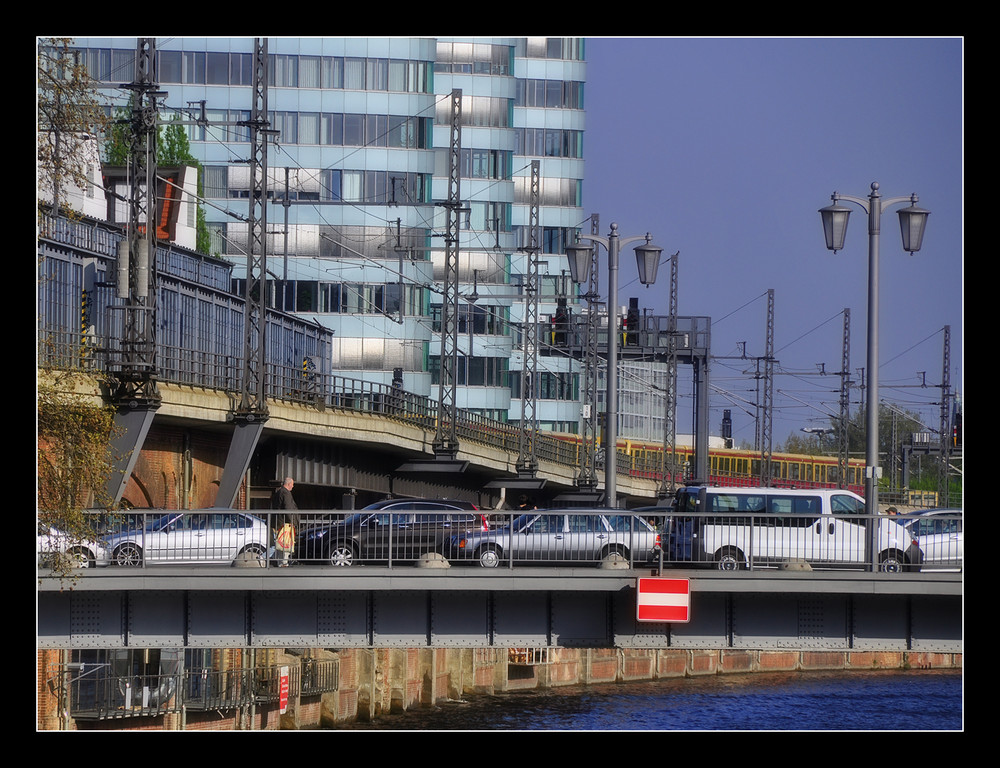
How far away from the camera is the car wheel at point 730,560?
27.0 m

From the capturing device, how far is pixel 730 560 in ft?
89.7

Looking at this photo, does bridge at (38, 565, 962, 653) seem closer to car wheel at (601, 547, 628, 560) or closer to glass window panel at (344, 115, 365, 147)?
car wheel at (601, 547, 628, 560)

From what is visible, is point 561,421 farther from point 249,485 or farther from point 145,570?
point 145,570

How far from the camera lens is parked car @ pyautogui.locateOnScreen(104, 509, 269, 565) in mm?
26234

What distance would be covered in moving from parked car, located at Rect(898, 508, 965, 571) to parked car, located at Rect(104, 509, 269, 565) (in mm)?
11512

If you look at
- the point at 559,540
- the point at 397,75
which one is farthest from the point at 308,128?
the point at 559,540

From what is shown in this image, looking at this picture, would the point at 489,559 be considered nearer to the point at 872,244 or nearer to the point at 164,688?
the point at 872,244

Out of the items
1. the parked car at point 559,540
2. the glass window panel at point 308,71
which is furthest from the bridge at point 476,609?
the glass window panel at point 308,71

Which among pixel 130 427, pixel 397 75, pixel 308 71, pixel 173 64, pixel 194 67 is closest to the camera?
pixel 130 427

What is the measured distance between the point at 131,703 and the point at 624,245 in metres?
18.1

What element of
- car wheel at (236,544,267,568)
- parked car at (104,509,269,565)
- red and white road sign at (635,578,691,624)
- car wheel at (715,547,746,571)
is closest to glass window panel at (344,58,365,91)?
parked car at (104,509,269,565)

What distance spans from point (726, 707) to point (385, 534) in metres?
46.1

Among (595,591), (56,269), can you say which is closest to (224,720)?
(56,269)
